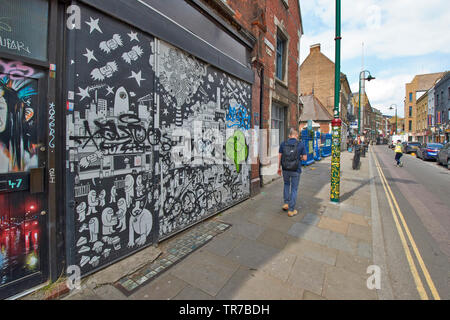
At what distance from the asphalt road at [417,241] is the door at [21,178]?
4197mm

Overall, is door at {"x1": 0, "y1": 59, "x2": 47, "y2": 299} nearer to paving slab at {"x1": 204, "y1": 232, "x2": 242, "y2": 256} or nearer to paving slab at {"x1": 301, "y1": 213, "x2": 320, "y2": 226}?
paving slab at {"x1": 204, "y1": 232, "x2": 242, "y2": 256}

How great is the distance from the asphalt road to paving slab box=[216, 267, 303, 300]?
127 centimetres

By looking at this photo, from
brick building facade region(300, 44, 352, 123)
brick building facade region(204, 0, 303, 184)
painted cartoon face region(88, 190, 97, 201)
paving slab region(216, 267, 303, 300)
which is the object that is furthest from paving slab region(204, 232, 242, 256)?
brick building facade region(300, 44, 352, 123)

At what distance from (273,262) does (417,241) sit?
3.15 meters

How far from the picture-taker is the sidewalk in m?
2.32

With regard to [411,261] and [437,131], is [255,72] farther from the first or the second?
[437,131]

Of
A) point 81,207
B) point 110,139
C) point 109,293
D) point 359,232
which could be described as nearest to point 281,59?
point 359,232

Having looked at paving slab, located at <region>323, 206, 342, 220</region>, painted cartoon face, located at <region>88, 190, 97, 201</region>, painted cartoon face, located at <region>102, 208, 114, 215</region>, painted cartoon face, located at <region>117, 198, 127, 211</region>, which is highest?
painted cartoon face, located at <region>88, 190, 97, 201</region>

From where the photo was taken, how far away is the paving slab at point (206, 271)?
8.02 feet

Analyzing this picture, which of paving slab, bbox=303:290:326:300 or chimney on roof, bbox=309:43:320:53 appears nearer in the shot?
paving slab, bbox=303:290:326:300

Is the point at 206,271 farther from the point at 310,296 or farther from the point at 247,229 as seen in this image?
the point at 247,229

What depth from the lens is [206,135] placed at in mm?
4234
